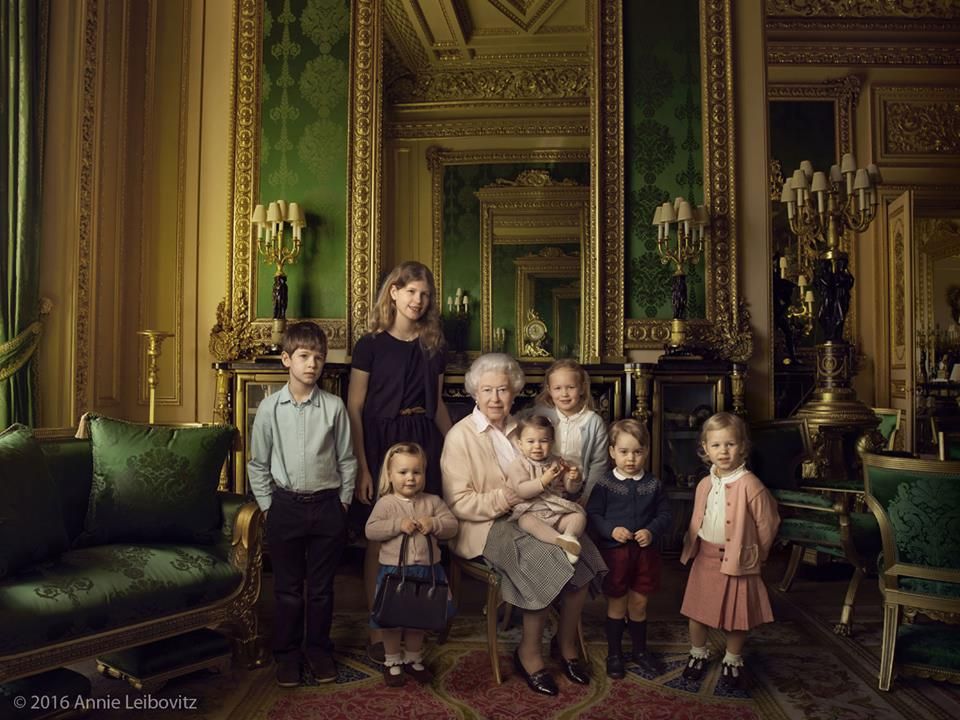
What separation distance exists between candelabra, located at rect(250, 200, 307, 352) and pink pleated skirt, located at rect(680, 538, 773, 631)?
3.23 m

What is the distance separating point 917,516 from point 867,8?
6315mm

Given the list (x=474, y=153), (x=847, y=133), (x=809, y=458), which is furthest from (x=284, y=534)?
(x=847, y=133)

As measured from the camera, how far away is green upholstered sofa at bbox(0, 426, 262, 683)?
2.34 m

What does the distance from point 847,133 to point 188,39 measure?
617 centimetres

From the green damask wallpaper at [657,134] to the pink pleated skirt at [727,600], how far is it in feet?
8.34

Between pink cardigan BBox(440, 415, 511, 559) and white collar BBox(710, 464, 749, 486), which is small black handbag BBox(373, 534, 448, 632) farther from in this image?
white collar BBox(710, 464, 749, 486)

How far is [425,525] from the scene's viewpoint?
9.16 feet

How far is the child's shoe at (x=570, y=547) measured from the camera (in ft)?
9.15

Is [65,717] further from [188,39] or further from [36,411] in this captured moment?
[188,39]

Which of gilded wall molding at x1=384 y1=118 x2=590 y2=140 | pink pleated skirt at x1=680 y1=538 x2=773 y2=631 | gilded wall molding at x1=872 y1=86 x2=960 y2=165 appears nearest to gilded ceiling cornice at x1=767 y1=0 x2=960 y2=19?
gilded wall molding at x1=872 y1=86 x2=960 y2=165

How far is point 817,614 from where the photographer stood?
3.79 m

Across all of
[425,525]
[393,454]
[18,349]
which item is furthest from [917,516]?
[18,349]

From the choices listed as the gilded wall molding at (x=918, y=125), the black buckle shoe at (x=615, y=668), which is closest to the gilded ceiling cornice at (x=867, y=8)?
the gilded wall molding at (x=918, y=125)

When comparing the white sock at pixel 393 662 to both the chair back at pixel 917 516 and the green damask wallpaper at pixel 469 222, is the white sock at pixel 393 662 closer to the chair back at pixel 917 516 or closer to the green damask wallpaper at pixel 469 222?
the chair back at pixel 917 516
